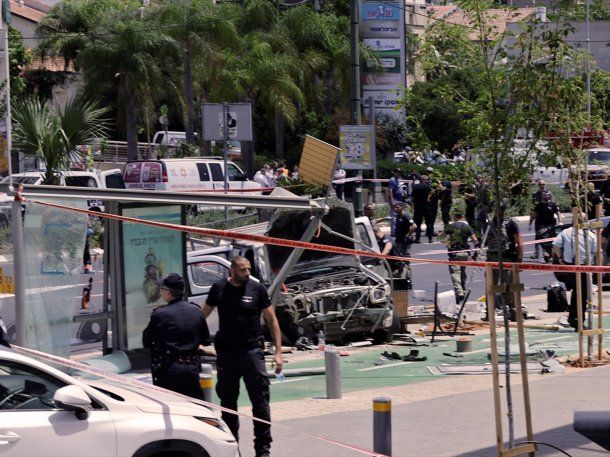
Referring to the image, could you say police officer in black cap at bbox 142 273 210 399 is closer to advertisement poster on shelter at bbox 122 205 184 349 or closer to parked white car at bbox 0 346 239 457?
parked white car at bbox 0 346 239 457

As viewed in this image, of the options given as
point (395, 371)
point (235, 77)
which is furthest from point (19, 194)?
point (235, 77)

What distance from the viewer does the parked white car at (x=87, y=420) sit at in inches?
266

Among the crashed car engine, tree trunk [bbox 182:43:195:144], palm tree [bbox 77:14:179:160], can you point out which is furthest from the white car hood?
Result: tree trunk [bbox 182:43:195:144]

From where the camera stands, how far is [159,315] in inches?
348

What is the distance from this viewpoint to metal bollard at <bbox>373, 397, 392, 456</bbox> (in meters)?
8.18

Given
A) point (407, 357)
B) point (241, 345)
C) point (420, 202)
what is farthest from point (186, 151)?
point (241, 345)

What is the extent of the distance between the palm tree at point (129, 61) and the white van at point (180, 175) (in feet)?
28.6

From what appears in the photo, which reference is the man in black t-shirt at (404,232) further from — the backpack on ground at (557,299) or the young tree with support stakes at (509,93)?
the young tree with support stakes at (509,93)

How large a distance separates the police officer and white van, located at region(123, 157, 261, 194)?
82.8 ft

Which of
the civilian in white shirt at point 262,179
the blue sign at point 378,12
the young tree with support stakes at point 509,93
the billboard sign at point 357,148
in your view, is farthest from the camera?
the blue sign at point 378,12

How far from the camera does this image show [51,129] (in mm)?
18484

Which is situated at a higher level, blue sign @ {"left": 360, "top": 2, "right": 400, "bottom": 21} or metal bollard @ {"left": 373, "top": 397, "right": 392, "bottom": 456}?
blue sign @ {"left": 360, "top": 2, "right": 400, "bottom": 21}

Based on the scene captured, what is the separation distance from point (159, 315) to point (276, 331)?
1082 mm

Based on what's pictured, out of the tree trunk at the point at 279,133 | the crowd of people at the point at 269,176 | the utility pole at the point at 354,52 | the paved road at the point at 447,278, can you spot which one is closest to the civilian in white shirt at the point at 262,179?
the crowd of people at the point at 269,176
